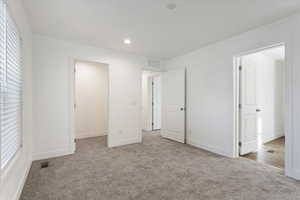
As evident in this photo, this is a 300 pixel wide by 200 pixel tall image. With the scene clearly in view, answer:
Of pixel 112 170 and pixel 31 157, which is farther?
pixel 31 157

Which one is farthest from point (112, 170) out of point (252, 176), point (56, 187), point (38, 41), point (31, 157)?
point (38, 41)

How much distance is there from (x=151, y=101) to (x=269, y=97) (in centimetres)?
367

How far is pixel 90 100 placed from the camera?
15.8 ft

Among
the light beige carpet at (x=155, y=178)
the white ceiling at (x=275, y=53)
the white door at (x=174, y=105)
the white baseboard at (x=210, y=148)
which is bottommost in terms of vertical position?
the light beige carpet at (x=155, y=178)

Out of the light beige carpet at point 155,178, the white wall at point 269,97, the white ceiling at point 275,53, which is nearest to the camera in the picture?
the light beige carpet at point 155,178

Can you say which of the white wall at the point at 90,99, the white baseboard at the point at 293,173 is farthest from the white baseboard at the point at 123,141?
the white baseboard at the point at 293,173

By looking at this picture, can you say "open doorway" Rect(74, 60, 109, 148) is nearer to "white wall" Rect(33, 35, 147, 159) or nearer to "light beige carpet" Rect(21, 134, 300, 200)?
"white wall" Rect(33, 35, 147, 159)

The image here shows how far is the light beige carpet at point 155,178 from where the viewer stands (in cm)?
189

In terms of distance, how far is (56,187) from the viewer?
2047mm

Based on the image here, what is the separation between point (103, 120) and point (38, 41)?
281cm

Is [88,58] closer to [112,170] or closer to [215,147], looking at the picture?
[112,170]

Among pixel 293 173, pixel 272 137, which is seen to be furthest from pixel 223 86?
pixel 272 137

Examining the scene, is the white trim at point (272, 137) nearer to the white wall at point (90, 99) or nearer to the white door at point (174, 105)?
the white door at point (174, 105)

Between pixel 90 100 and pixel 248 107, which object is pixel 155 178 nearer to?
pixel 248 107
